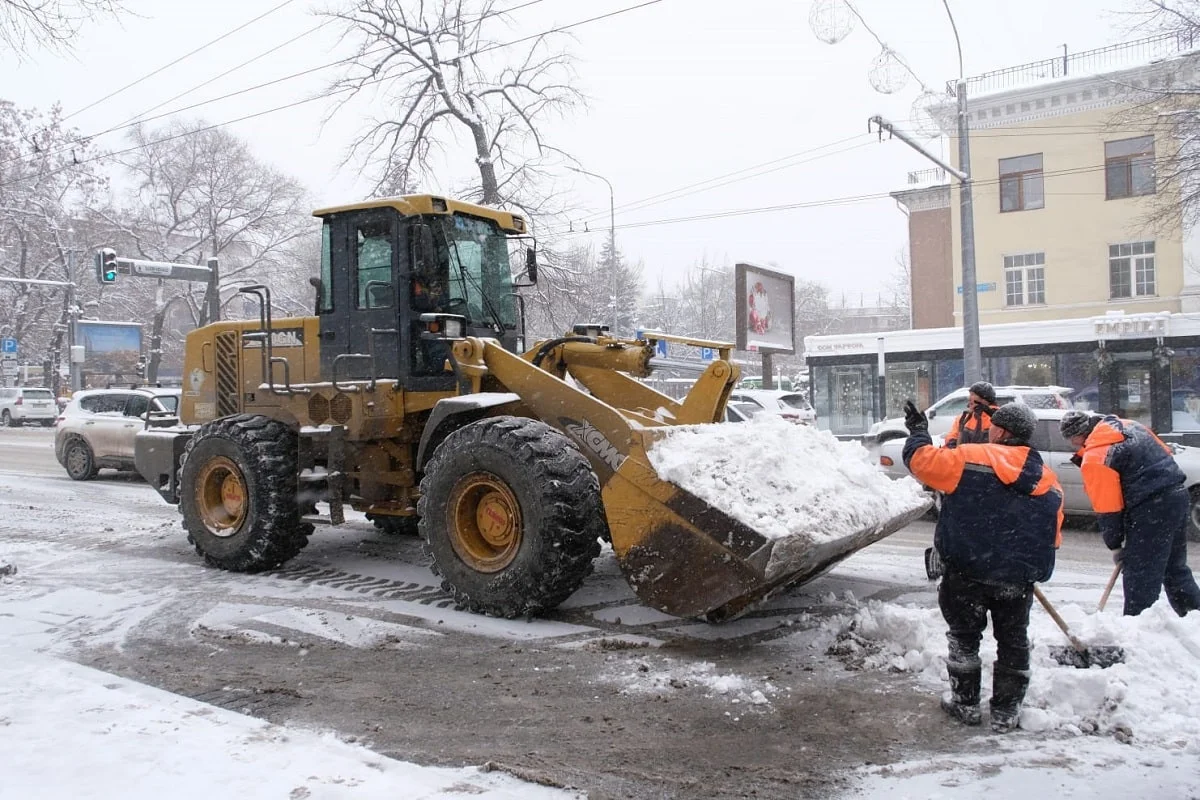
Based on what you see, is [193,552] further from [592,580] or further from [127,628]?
[592,580]

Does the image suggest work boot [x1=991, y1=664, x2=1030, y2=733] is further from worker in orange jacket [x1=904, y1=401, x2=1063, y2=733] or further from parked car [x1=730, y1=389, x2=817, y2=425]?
parked car [x1=730, y1=389, x2=817, y2=425]

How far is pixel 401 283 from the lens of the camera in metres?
8.00

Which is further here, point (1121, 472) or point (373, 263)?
point (373, 263)

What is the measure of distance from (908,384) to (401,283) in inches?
712

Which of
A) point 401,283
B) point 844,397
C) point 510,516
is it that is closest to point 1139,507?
point 510,516

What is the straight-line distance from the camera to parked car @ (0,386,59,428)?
128ft

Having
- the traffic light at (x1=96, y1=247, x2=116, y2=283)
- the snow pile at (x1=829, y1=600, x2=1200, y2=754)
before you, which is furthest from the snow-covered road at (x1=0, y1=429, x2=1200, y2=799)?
the traffic light at (x1=96, y1=247, x2=116, y2=283)

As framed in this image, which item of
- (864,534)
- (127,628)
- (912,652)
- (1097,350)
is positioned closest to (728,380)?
(864,534)

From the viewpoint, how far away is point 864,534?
243 inches

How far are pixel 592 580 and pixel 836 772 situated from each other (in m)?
3.83

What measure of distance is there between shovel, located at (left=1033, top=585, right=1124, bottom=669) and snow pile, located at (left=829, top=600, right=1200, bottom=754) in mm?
43

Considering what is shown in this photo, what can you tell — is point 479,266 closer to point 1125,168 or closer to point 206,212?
point 1125,168

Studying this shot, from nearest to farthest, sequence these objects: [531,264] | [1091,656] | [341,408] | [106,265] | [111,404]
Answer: [1091,656] < [341,408] < [531,264] < [111,404] < [106,265]

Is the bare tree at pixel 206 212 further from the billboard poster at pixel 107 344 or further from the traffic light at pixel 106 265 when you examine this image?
the traffic light at pixel 106 265
